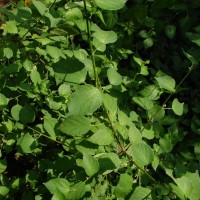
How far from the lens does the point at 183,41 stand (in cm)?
248

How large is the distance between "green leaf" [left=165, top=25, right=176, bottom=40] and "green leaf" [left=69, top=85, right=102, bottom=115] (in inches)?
57.3

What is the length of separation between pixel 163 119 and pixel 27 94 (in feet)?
2.51

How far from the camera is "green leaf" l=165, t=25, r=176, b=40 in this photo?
7.72 ft

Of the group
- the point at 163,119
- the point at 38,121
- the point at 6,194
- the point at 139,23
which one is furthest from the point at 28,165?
the point at 139,23

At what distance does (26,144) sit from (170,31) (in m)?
1.39

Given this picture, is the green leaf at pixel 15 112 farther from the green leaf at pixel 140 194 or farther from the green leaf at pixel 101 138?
the green leaf at pixel 140 194

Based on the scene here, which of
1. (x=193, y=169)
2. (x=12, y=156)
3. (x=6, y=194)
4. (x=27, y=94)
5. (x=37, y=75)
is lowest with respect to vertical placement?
(x=12, y=156)

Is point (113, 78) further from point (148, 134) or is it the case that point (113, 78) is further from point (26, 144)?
point (26, 144)

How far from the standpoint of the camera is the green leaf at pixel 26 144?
4.96ft

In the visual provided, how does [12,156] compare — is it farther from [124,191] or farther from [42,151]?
[124,191]

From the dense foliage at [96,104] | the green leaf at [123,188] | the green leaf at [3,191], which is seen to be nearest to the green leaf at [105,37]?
the dense foliage at [96,104]

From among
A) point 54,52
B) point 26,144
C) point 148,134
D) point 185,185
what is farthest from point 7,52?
point 185,185

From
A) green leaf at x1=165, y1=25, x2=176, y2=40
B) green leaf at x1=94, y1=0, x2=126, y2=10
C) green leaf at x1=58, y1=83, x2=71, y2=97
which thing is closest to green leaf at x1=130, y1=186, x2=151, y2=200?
green leaf at x1=58, y1=83, x2=71, y2=97

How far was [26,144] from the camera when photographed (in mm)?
1521
